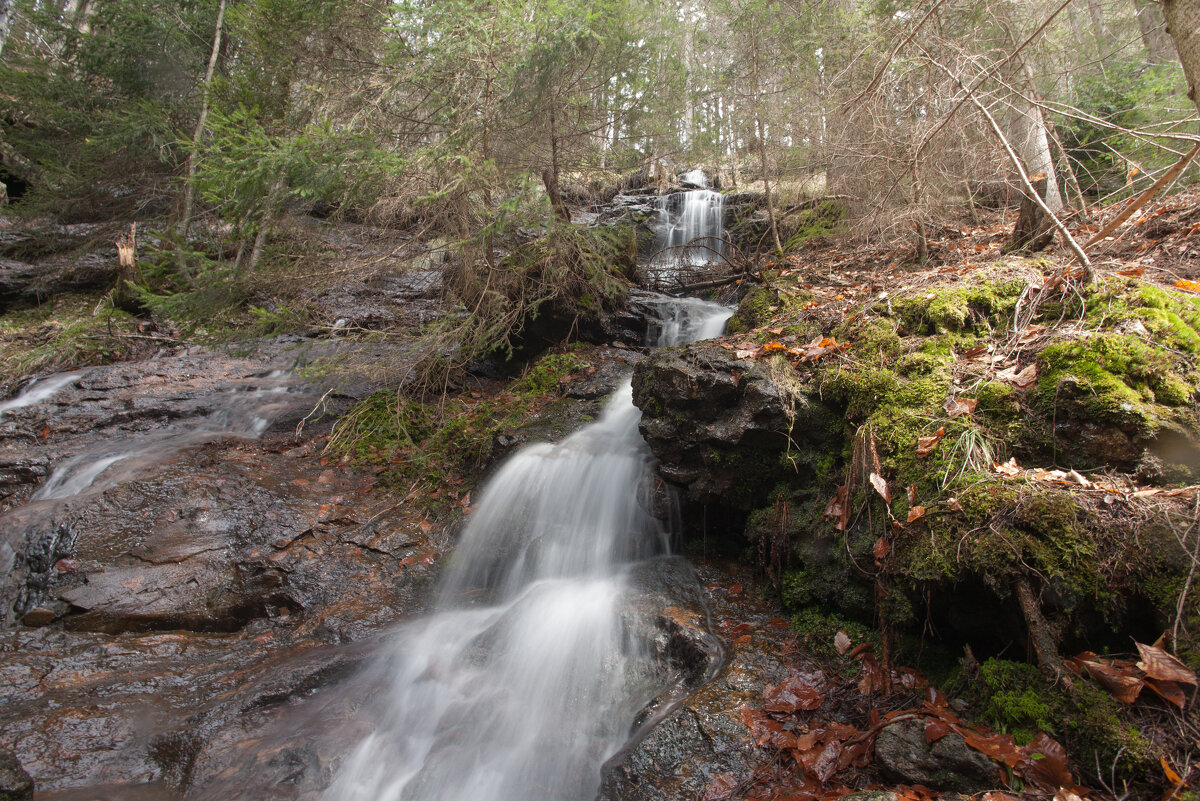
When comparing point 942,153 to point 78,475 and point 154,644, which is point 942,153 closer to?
point 154,644

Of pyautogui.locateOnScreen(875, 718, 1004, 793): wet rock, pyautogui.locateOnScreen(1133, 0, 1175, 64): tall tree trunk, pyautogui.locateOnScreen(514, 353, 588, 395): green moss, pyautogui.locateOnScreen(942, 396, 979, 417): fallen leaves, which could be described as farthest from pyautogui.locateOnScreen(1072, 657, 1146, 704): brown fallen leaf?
pyautogui.locateOnScreen(1133, 0, 1175, 64): tall tree trunk

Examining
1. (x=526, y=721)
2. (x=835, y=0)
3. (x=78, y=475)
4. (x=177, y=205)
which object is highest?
(x=835, y=0)

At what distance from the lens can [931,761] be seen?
7.32ft

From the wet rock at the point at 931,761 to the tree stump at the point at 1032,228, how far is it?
4.55 m

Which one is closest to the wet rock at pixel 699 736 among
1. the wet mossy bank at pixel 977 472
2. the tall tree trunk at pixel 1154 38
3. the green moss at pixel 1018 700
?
the wet mossy bank at pixel 977 472

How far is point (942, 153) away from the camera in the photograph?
17.8 feet

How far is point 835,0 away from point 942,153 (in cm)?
515

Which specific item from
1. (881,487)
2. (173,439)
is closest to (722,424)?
(881,487)

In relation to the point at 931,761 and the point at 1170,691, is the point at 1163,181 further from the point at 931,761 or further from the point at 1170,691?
the point at 931,761

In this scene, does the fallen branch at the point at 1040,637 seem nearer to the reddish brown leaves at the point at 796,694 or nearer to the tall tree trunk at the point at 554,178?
the reddish brown leaves at the point at 796,694

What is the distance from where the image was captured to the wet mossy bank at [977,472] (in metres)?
2.20

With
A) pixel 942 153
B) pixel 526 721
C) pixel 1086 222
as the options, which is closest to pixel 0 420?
pixel 526 721

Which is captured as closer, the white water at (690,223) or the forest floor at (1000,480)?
the forest floor at (1000,480)

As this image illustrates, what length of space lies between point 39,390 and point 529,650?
914cm
